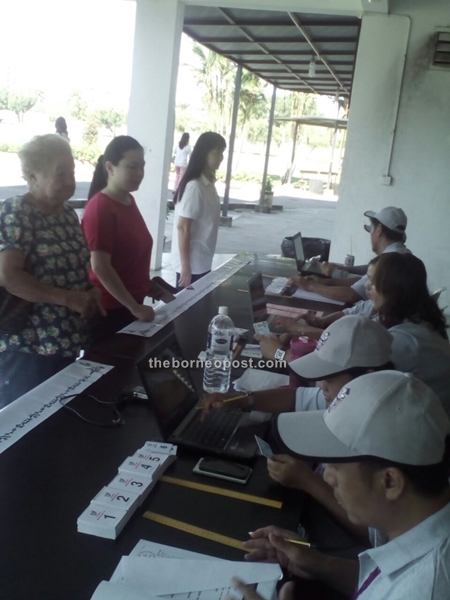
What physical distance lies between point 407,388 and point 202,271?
2407 millimetres

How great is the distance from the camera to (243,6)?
16.3 ft

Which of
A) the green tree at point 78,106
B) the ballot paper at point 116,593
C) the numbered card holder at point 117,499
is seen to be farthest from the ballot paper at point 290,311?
the green tree at point 78,106

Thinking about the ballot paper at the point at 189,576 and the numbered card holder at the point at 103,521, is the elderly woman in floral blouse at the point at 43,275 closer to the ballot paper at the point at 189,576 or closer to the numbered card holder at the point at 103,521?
the numbered card holder at the point at 103,521

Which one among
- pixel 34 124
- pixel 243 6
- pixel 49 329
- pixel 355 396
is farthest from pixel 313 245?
pixel 34 124

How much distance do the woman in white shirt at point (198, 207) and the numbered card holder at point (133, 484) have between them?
1.97 meters

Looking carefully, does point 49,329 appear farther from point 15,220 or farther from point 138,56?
point 138,56

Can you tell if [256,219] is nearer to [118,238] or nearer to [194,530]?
[118,238]

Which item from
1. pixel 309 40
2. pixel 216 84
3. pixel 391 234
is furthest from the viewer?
pixel 216 84

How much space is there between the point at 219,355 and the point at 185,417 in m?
0.50

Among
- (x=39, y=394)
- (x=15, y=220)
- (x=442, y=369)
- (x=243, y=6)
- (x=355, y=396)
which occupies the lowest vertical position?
(x=39, y=394)

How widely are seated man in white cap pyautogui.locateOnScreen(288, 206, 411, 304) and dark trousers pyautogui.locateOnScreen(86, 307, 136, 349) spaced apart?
3.82 ft

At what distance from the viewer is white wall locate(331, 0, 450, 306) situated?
15.6 feet

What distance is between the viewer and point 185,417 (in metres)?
1.47

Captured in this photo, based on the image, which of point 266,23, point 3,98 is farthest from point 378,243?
point 3,98
